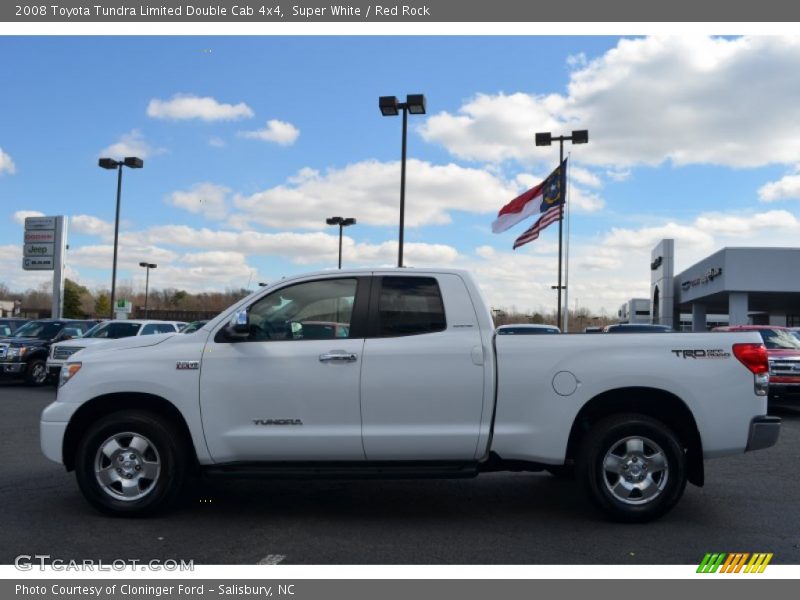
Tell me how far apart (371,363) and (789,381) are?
11405mm

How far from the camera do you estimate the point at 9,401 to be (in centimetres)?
1580

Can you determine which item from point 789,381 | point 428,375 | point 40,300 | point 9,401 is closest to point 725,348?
point 428,375

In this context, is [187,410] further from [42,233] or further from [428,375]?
[42,233]

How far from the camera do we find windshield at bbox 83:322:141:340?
1818 cm

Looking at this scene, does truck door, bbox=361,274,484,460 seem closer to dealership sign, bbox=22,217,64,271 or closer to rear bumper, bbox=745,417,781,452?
rear bumper, bbox=745,417,781,452

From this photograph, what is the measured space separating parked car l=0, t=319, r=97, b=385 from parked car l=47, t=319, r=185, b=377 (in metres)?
1.24

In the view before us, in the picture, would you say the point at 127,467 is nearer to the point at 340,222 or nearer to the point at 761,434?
the point at 761,434

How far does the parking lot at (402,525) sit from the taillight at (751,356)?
1.25 metres

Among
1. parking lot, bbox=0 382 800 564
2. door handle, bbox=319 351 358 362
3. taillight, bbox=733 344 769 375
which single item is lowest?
parking lot, bbox=0 382 800 564

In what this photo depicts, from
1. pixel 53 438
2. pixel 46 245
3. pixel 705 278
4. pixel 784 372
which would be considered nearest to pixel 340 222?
pixel 46 245

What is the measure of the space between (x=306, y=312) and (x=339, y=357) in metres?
0.53

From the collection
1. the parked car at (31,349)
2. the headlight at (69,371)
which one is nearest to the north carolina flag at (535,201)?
the parked car at (31,349)

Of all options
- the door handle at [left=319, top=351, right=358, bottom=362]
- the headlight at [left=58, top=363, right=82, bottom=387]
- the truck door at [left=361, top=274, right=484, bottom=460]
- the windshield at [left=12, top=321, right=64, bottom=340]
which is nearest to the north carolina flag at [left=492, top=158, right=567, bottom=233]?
the windshield at [left=12, top=321, right=64, bottom=340]

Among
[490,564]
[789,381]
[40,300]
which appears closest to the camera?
[490,564]
